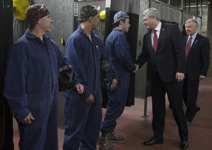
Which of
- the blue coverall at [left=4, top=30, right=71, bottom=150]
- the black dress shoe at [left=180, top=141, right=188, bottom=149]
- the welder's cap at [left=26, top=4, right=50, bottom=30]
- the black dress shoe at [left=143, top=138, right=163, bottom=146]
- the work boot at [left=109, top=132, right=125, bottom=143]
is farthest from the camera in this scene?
the work boot at [left=109, top=132, right=125, bottom=143]

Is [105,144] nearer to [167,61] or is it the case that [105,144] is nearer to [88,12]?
[167,61]

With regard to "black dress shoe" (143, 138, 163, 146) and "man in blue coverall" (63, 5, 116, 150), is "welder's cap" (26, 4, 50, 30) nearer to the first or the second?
"man in blue coverall" (63, 5, 116, 150)

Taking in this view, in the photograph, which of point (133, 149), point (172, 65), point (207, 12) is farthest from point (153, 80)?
point (207, 12)

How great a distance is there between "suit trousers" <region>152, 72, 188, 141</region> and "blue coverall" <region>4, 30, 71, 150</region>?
4.83 feet

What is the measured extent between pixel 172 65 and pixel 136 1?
129 centimetres

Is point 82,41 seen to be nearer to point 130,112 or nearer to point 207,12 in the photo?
point 130,112

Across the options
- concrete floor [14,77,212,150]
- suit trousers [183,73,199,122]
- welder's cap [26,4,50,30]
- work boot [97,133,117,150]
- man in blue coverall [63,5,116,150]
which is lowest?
concrete floor [14,77,212,150]

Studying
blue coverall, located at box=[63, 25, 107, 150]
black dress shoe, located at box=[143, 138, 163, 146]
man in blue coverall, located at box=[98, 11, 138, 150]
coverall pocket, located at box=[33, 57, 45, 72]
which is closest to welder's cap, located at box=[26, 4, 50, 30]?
coverall pocket, located at box=[33, 57, 45, 72]

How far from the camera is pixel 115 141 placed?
119 inches

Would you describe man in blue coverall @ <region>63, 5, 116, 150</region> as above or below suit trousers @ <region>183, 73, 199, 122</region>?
above

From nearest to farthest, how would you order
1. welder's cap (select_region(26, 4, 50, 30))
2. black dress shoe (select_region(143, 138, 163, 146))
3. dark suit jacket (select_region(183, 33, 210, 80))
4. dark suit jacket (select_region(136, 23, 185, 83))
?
welder's cap (select_region(26, 4, 50, 30)), dark suit jacket (select_region(136, 23, 185, 83)), black dress shoe (select_region(143, 138, 163, 146)), dark suit jacket (select_region(183, 33, 210, 80))

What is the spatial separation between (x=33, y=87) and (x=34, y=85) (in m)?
0.01

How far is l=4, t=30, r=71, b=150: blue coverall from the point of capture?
1506 millimetres

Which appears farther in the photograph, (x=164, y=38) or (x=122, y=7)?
Result: (x=122, y=7)
